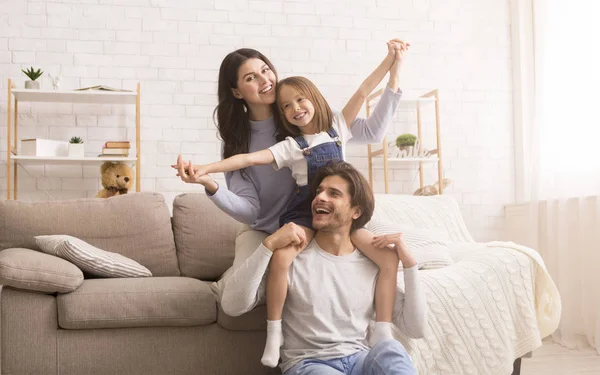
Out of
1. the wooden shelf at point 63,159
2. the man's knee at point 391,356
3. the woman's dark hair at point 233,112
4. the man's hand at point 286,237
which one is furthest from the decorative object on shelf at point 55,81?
the man's knee at point 391,356

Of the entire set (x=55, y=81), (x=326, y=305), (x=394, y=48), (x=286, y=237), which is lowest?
(x=326, y=305)

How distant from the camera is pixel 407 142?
486cm

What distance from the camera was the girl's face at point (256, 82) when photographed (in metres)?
2.55

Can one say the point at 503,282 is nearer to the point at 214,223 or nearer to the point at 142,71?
the point at 214,223

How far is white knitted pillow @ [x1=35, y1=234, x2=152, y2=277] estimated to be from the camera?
284cm

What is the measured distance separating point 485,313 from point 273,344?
846 millimetres

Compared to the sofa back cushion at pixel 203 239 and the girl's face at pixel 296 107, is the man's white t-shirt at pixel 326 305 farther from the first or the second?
the sofa back cushion at pixel 203 239

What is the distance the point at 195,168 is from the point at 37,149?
8.33 ft

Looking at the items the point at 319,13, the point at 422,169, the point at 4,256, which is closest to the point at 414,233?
the point at 4,256

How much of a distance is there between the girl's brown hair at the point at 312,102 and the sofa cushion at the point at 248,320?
68 centimetres

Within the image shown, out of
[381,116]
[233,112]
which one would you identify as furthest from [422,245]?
[233,112]

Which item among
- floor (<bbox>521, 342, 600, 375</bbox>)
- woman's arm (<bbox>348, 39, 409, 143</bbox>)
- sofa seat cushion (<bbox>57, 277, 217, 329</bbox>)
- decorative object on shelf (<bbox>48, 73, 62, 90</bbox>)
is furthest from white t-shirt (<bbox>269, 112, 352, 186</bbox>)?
decorative object on shelf (<bbox>48, 73, 62, 90</bbox>)

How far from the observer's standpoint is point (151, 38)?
4.77m

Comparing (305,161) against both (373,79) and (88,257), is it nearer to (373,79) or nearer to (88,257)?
(373,79)
